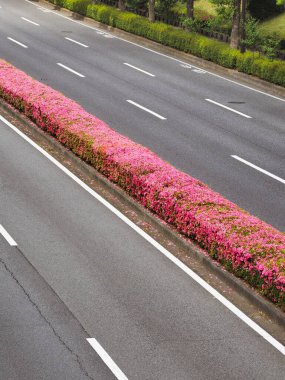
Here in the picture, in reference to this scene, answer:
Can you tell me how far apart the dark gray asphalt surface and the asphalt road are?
7.01 meters

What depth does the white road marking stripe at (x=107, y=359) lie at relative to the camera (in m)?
10.8

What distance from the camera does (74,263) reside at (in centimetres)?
1458

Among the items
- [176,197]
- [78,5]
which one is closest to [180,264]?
[176,197]

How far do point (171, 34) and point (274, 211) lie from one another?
26731 millimetres

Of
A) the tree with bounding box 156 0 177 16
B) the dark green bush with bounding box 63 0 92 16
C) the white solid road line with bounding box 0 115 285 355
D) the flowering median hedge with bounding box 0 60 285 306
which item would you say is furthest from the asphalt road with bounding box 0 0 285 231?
the tree with bounding box 156 0 177 16

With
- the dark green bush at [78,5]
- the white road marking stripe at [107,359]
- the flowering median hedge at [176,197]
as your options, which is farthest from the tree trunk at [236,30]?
the white road marking stripe at [107,359]

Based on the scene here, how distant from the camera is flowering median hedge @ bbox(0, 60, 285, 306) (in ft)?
44.8

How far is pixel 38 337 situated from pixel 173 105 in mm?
19876

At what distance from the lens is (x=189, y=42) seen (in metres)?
42.4

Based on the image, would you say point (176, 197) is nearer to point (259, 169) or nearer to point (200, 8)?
point (259, 169)

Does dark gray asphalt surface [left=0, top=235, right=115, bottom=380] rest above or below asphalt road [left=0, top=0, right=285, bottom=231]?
below

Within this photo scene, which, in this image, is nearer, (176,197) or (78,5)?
(176,197)

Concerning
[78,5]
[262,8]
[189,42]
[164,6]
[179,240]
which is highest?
[262,8]

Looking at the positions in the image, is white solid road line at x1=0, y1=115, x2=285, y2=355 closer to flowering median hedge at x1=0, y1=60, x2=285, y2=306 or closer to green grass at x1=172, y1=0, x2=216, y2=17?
flowering median hedge at x1=0, y1=60, x2=285, y2=306
